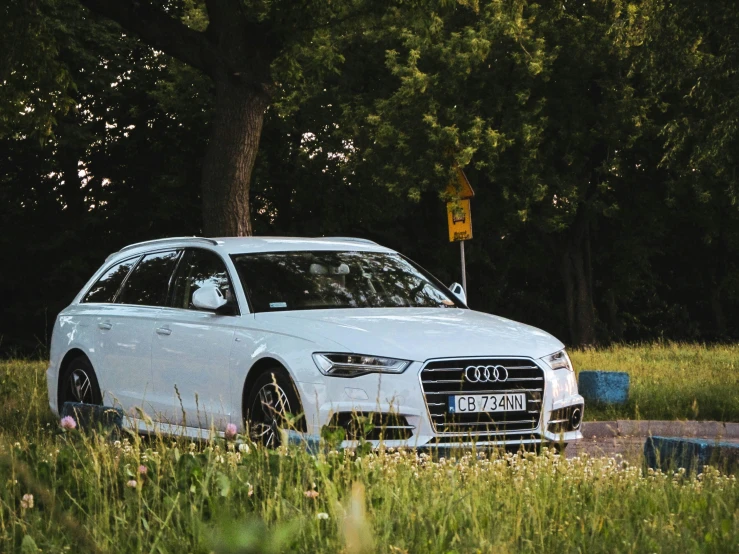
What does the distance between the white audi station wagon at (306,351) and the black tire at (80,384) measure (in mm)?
17

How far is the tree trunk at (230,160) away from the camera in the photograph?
15383 mm

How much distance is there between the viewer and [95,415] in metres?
7.95

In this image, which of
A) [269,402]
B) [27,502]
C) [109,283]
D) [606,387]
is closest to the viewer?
[27,502]

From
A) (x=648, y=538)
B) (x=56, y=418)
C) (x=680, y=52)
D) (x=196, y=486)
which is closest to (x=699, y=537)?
(x=648, y=538)

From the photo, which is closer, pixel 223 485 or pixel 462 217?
pixel 223 485

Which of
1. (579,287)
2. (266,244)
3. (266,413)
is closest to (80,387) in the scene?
(266,244)

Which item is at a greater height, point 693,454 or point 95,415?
point 95,415

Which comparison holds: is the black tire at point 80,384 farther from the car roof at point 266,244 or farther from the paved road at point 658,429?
the paved road at point 658,429

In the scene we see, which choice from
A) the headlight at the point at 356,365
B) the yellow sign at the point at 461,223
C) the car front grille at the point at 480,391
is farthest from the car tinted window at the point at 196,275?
the yellow sign at the point at 461,223

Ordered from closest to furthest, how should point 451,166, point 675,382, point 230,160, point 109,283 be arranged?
point 109,283, point 675,382, point 230,160, point 451,166

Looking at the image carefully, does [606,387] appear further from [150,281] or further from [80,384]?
[80,384]

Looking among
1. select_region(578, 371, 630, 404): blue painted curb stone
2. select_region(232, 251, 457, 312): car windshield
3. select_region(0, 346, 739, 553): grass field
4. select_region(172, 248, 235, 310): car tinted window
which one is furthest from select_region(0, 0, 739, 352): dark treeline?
select_region(0, 346, 739, 553): grass field

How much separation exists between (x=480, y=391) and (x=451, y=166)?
69.1 ft

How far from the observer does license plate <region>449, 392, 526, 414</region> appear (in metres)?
7.68
